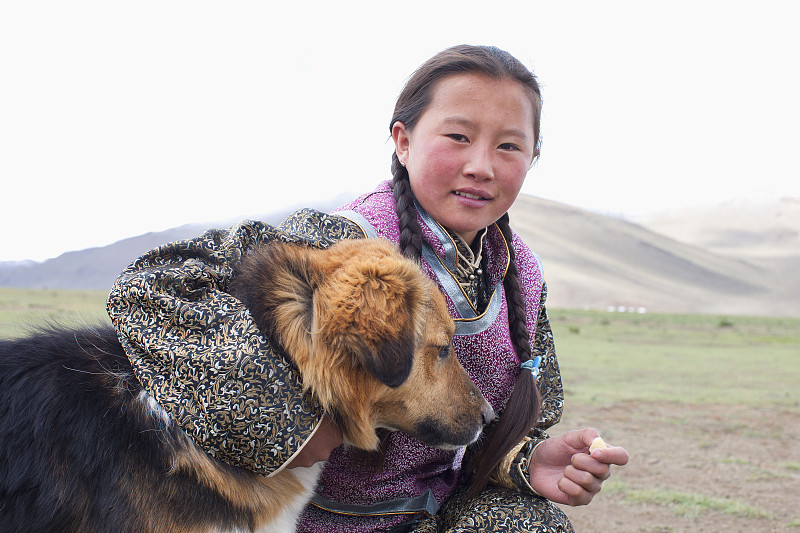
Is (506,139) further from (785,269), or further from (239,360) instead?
(785,269)

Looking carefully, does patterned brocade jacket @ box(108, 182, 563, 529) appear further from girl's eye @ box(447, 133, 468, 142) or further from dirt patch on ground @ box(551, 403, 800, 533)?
dirt patch on ground @ box(551, 403, 800, 533)

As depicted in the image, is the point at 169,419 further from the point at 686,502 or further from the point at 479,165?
the point at 686,502

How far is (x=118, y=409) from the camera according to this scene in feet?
8.59

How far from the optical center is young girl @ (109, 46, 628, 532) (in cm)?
297

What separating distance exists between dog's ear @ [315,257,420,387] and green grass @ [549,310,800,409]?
8.88 m

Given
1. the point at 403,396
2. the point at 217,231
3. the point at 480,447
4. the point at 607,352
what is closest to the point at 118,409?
the point at 217,231

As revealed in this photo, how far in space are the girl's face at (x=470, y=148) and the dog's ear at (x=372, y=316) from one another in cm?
75

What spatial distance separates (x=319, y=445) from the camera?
2736 mm

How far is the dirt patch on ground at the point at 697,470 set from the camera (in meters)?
5.73

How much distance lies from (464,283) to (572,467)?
1.05 metres

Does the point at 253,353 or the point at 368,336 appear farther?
the point at 368,336

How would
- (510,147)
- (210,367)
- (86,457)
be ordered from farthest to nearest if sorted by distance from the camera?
(510,147) < (86,457) < (210,367)

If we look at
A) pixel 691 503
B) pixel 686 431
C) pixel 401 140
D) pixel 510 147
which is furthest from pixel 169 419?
pixel 686 431

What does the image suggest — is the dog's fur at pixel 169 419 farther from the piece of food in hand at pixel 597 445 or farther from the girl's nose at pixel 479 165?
the piece of food in hand at pixel 597 445
